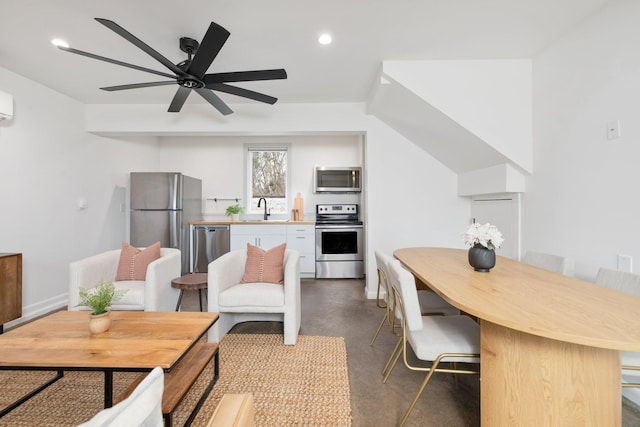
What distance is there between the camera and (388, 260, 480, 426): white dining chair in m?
1.42

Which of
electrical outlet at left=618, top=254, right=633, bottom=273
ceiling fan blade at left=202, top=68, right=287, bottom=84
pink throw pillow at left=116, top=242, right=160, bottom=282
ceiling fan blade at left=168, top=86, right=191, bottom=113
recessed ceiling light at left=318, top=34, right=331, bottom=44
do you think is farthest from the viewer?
pink throw pillow at left=116, top=242, right=160, bottom=282

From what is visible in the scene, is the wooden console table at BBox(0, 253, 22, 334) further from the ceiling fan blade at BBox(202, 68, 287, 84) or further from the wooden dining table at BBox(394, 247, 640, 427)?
the wooden dining table at BBox(394, 247, 640, 427)

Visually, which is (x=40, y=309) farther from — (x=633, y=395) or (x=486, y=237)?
(x=633, y=395)

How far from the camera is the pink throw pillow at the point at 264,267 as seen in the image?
2.61m

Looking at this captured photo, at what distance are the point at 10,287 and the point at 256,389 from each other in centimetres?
240

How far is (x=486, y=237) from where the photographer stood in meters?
1.84

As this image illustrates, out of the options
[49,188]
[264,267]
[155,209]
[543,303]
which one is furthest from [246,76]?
[155,209]

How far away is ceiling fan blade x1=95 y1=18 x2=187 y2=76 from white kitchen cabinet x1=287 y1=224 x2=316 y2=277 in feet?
9.37

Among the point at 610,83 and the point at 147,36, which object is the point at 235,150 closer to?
the point at 147,36

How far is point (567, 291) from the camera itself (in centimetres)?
143

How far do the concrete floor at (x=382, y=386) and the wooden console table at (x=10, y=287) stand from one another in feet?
6.20

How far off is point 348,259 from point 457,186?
1.93 meters

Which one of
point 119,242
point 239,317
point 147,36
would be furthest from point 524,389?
point 119,242

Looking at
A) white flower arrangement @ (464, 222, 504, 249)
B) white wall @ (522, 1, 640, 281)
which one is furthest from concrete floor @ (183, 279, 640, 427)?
white wall @ (522, 1, 640, 281)
